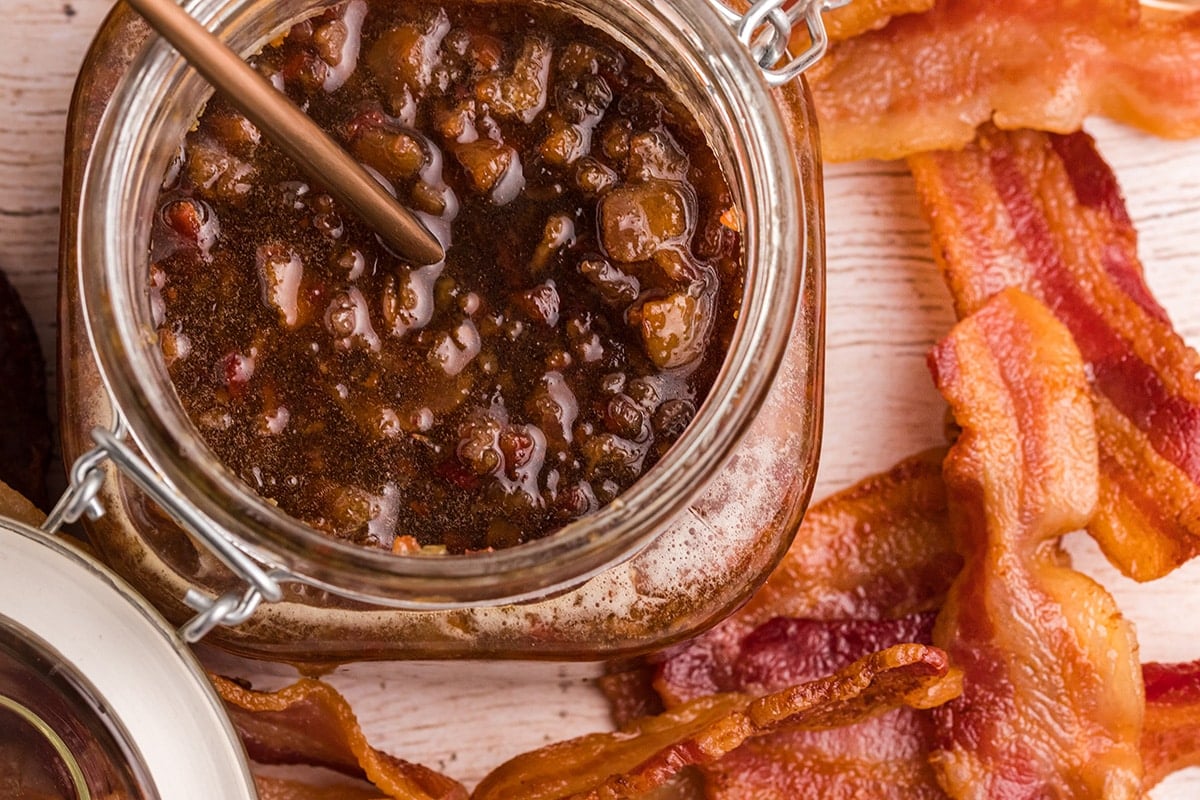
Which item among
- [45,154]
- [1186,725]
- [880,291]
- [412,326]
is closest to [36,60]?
[45,154]

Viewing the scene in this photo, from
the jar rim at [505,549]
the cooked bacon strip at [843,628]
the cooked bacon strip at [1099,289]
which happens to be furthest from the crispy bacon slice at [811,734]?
the jar rim at [505,549]

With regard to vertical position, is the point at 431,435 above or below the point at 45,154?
below

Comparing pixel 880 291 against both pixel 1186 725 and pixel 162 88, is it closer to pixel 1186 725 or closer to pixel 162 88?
pixel 1186 725

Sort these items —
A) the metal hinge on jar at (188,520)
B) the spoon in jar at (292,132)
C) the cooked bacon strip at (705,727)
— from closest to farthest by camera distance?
the spoon in jar at (292,132)
the metal hinge on jar at (188,520)
the cooked bacon strip at (705,727)

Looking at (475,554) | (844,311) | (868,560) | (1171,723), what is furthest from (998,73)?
(475,554)

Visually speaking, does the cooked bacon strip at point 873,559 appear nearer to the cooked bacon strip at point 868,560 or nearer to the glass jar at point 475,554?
the cooked bacon strip at point 868,560

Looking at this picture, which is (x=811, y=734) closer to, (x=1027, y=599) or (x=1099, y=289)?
(x=1027, y=599)

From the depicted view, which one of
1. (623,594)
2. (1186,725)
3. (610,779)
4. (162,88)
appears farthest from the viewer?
(1186,725)
